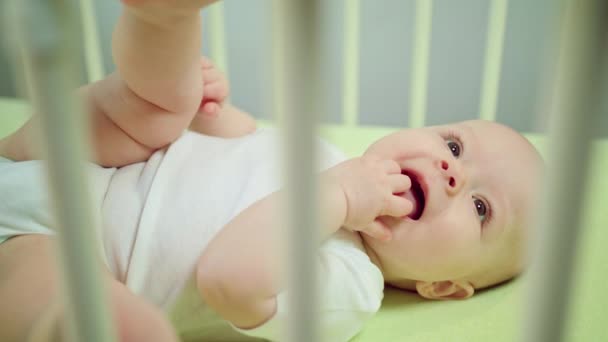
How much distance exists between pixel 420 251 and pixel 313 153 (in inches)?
16.6

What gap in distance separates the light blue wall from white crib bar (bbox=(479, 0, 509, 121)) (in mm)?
180

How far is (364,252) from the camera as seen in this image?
648 mm

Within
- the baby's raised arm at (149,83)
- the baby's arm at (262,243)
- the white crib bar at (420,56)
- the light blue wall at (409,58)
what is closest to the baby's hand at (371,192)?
the baby's arm at (262,243)

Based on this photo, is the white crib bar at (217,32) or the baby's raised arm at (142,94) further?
the white crib bar at (217,32)

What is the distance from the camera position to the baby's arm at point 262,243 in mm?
486

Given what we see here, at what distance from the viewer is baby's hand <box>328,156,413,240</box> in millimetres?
576

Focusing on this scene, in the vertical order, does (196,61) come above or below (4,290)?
above

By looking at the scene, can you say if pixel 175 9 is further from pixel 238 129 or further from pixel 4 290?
pixel 238 129

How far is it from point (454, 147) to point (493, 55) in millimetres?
255

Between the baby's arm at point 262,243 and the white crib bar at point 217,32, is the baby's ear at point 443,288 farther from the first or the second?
the white crib bar at point 217,32

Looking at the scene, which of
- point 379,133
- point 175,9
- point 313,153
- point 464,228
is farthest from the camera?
point 379,133

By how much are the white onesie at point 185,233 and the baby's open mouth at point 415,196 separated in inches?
2.6

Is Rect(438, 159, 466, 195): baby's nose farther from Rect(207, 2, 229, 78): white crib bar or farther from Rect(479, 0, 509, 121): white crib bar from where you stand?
Rect(207, 2, 229, 78): white crib bar

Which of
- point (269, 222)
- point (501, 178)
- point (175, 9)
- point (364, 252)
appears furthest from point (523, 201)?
point (175, 9)
